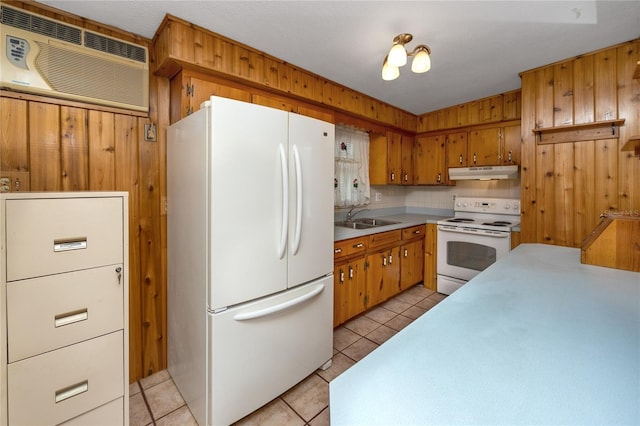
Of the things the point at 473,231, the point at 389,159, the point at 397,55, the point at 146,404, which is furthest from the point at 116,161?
the point at 473,231

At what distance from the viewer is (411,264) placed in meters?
3.26

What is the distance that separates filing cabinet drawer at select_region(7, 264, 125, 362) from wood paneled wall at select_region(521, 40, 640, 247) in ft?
10.4

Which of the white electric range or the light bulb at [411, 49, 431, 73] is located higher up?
the light bulb at [411, 49, 431, 73]

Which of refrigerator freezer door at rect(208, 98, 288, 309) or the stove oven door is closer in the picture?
refrigerator freezer door at rect(208, 98, 288, 309)

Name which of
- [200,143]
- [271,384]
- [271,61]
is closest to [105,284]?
[200,143]

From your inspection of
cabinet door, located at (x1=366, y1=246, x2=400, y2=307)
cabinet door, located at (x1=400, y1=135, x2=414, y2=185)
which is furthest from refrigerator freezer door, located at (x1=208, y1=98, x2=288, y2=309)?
cabinet door, located at (x1=400, y1=135, x2=414, y2=185)

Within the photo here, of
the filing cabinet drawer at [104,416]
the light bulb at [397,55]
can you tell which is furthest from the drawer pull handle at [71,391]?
the light bulb at [397,55]

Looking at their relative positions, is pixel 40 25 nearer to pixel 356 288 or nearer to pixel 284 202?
pixel 284 202

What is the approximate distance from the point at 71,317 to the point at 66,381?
294 mm

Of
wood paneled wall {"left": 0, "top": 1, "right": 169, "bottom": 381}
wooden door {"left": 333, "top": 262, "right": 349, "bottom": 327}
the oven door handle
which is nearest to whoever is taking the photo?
wood paneled wall {"left": 0, "top": 1, "right": 169, "bottom": 381}

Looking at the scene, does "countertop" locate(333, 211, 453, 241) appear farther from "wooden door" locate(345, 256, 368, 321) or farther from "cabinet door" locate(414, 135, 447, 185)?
"cabinet door" locate(414, 135, 447, 185)

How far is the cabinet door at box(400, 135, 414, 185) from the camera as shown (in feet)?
12.1

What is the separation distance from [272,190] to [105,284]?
3.12 ft

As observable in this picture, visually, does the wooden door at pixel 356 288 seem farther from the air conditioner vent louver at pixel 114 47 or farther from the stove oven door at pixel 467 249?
the air conditioner vent louver at pixel 114 47
